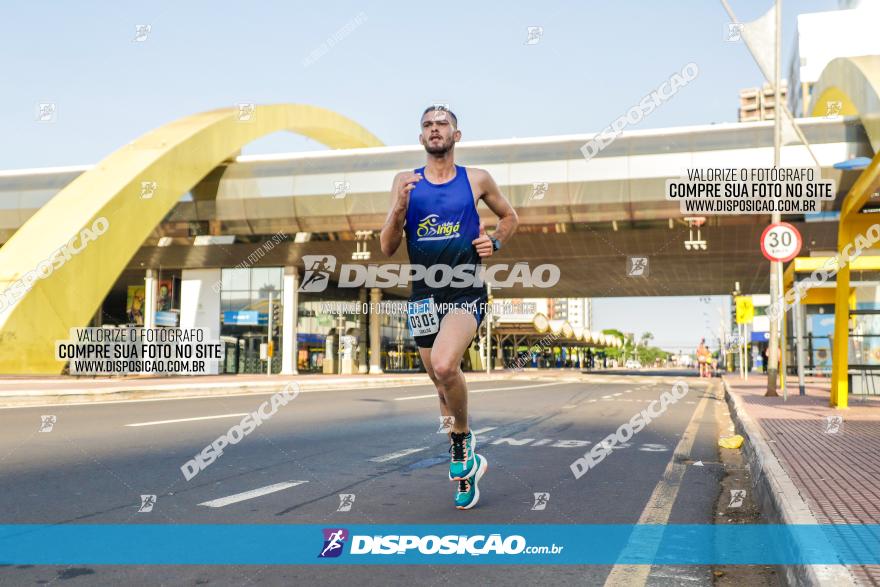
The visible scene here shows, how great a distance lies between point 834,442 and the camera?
795 centimetres

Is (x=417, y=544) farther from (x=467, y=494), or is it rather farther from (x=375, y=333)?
(x=375, y=333)

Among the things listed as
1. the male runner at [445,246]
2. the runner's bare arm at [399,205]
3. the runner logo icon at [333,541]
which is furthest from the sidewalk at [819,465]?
the runner's bare arm at [399,205]

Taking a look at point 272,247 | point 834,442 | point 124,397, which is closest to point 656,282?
point 272,247

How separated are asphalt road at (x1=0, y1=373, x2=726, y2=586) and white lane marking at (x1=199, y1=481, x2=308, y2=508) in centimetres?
1

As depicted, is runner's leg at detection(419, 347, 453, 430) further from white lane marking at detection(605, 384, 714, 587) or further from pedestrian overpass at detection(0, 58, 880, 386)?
pedestrian overpass at detection(0, 58, 880, 386)

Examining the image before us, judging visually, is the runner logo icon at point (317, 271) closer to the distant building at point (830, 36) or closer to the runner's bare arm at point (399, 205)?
the runner's bare arm at point (399, 205)

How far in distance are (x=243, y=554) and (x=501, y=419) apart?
861 centimetres

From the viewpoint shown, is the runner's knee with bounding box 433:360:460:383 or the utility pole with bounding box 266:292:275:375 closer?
the runner's knee with bounding box 433:360:460:383

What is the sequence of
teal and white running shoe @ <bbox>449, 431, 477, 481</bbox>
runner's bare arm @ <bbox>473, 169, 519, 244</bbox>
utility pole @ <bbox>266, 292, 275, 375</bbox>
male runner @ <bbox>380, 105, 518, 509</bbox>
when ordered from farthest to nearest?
utility pole @ <bbox>266, 292, 275, 375</bbox> → runner's bare arm @ <bbox>473, 169, 519, 244</bbox> → teal and white running shoe @ <bbox>449, 431, 477, 481</bbox> → male runner @ <bbox>380, 105, 518, 509</bbox>

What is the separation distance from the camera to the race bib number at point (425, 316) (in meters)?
4.92

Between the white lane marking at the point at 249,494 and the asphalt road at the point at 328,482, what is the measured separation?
0.05 feet

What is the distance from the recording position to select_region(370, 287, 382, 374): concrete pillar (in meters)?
44.9

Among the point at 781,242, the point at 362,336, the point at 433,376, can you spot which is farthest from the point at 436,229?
the point at 362,336

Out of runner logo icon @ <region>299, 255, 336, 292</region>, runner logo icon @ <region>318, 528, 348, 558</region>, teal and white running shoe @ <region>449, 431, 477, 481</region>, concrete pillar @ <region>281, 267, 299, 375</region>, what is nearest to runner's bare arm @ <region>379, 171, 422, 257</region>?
teal and white running shoe @ <region>449, 431, 477, 481</region>
